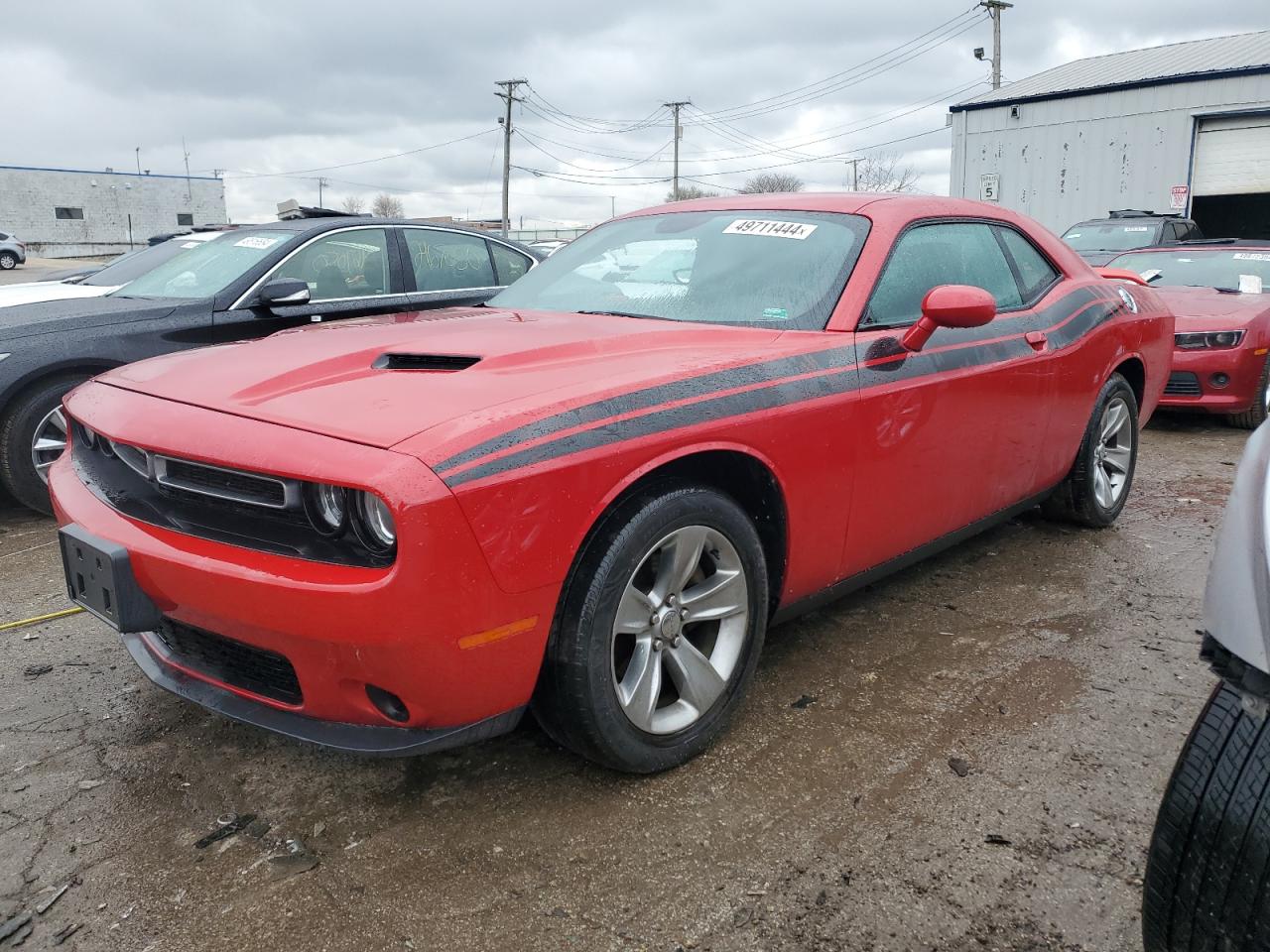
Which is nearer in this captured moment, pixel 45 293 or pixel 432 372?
pixel 432 372

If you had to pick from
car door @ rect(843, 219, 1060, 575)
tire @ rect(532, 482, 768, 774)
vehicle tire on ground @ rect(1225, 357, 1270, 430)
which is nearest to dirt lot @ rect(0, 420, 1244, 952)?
tire @ rect(532, 482, 768, 774)

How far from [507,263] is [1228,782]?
18.4 ft

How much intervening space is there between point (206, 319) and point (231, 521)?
3.28 m

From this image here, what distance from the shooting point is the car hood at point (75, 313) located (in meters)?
4.69

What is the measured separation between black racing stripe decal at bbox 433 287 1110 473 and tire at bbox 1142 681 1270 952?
4.17 feet

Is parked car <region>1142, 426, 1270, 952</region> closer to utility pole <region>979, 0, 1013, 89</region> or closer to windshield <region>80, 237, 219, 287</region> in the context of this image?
windshield <region>80, 237, 219, 287</region>

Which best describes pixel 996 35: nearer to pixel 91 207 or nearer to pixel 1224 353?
pixel 1224 353

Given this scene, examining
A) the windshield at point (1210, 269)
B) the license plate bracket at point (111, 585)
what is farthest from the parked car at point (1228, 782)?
the windshield at point (1210, 269)

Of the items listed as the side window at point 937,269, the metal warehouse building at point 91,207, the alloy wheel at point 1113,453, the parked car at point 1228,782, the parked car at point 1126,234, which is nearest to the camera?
the parked car at point 1228,782

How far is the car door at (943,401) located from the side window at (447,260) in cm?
331

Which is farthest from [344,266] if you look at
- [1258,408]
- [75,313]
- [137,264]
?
[1258,408]

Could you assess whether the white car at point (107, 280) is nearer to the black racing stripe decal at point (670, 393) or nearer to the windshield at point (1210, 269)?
the black racing stripe decal at point (670, 393)

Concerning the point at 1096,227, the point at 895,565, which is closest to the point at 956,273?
the point at 895,565

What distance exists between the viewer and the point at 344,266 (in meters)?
5.49
